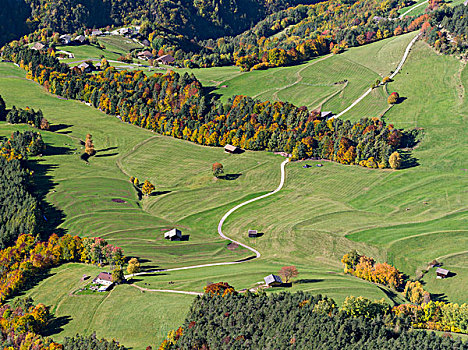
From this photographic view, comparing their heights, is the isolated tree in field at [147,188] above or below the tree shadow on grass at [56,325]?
above

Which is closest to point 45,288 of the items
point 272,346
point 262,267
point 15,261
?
point 15,261

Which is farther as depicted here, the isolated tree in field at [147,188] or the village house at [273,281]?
the isolated tree in field at [147,188]

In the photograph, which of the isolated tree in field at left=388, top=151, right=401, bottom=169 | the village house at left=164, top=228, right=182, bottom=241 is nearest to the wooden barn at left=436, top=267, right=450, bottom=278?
the isolated tree in field at left=388, top=151, right=401, bottom=169

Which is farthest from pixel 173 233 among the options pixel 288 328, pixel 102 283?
pixel 288 328

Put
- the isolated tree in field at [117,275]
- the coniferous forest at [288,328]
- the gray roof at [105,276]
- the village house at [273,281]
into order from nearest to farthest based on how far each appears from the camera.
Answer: the coniferous forest at [288,328]
the village house at [273,281]
the isolated tree in field at [117,275]
the gray roof at [105,276]

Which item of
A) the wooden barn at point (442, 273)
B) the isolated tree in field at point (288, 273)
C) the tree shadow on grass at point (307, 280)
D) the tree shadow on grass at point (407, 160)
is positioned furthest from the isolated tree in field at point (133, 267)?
the tree shadow on grass at point (407, 160)

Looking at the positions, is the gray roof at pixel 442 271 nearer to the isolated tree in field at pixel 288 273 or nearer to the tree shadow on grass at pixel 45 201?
the isolated tree in field at pixel 288 273

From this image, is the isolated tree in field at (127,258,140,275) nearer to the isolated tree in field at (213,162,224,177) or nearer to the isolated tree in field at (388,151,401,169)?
the isolated tree in field at (213,162,224,177)

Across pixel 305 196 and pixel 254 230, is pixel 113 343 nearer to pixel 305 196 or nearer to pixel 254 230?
pixel 254 230
